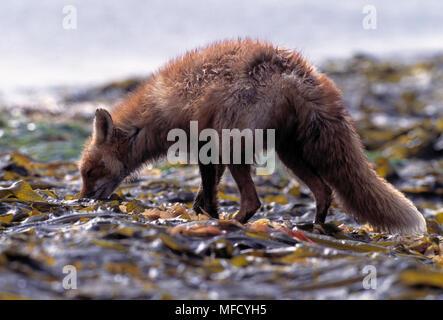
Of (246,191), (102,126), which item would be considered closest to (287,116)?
(246,191)

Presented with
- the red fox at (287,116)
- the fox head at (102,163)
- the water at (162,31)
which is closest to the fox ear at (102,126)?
the fox head at (102,163)

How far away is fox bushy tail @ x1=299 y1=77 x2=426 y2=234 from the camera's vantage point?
5.20 m

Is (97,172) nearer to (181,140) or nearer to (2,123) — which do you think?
(181,140)

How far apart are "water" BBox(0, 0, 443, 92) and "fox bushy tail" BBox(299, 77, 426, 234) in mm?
20568

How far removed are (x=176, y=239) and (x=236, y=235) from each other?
0.49 metres

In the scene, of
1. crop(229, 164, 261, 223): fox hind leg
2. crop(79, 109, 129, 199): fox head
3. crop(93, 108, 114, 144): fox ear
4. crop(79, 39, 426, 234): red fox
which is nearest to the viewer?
crop(79, 39, 426, 234): red fox

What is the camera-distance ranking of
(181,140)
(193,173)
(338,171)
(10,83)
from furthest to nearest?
(10,83), (193,173), (181,140), (338,171)

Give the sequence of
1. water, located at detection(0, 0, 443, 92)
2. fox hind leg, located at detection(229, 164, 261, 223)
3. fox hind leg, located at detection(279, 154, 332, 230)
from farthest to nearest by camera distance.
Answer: water, located at detection(0, 0, 443, 92), fox hind leg, located at detection(279, 154, 332, 230), fox hind leg, located at detection(229, 164, 261, 223)

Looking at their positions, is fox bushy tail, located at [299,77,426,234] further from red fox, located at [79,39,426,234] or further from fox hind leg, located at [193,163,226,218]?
fox hind leg, located at [193,163,226,218]

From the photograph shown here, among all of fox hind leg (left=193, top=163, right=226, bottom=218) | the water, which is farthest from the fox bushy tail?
the water

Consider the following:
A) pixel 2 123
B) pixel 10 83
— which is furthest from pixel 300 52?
pixel 10 83

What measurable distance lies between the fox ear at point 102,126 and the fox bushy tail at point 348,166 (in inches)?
92.5

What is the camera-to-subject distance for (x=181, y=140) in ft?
19.6
